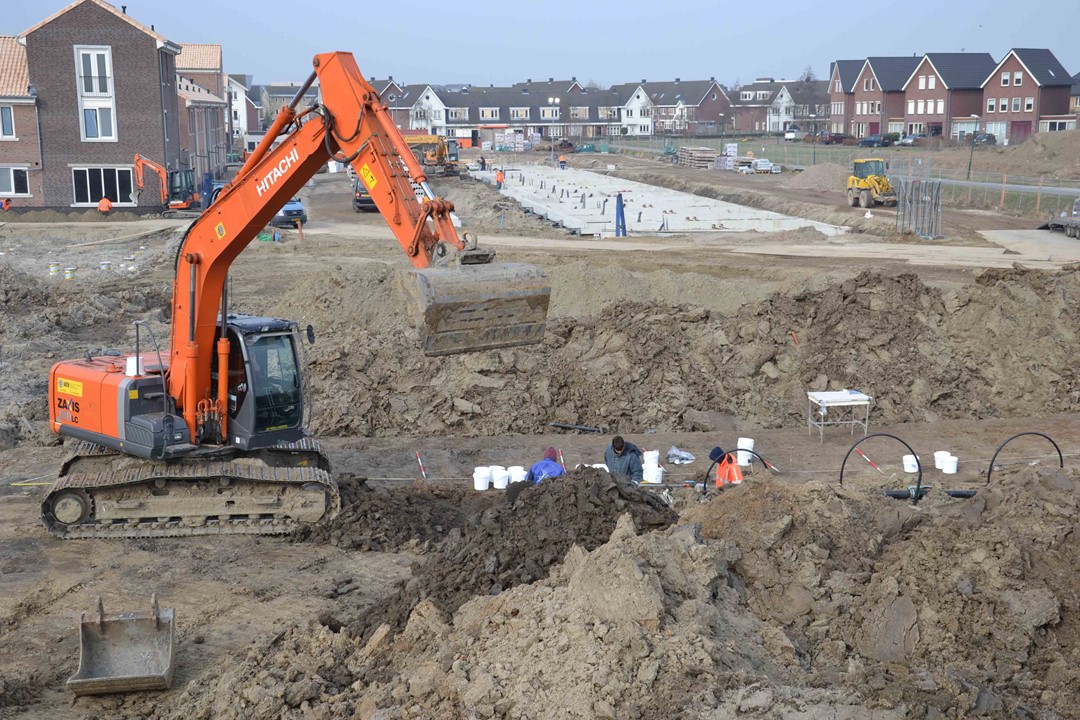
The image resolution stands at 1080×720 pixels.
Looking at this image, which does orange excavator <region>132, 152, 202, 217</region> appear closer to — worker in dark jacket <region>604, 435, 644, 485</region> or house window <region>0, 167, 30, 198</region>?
house window <region>0, 167, 30, 198</region>

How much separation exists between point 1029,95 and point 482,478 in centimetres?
8321

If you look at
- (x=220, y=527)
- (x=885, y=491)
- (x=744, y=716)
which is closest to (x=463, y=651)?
(x=744, y=716)

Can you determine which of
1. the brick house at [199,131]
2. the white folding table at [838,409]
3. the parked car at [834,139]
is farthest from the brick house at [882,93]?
the white folding table at [838,409]

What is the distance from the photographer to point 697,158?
74188 mm

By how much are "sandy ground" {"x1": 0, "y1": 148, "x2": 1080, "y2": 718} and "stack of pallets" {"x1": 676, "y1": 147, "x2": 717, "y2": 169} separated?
41.6 metres

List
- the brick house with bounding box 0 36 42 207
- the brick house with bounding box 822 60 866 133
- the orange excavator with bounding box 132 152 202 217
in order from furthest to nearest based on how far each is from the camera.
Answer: the brick house with bounding box 822 60 866 133, the orange excavator with bounding box 132 152 202 217, the brick house with bounding box 0 36 42 207

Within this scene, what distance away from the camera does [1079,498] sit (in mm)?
10164

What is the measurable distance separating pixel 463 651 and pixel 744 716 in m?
2.20

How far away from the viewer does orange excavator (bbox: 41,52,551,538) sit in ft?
35.7

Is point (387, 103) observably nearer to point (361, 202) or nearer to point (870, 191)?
point (361, 202)

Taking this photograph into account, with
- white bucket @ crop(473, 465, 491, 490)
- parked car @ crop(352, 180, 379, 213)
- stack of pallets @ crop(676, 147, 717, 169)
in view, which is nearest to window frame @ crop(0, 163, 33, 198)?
parked car @ crop(352, 180, 379, 213)

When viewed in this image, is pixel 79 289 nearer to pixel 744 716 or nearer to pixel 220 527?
pixel 220 527

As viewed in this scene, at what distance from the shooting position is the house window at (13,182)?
43.4 metres

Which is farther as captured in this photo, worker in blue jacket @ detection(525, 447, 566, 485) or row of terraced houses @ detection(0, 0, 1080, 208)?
row of terraced houses @ detection(0, 0, 1080, 208)
